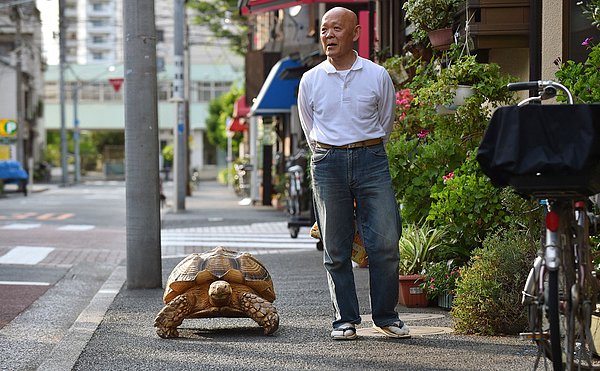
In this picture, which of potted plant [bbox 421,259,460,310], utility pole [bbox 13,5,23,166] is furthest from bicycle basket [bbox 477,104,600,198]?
utility pole [bbox 13,5,23,166]

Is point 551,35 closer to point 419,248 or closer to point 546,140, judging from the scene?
point 419,248

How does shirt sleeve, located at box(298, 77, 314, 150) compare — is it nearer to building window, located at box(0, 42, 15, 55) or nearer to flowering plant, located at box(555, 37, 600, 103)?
flowering plant, located at box(555, 37, 600, 103)

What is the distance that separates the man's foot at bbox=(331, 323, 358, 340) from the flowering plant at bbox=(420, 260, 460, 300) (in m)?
1.51

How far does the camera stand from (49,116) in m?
101

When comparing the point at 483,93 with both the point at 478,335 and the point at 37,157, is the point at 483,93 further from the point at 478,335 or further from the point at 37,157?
the point at 37,157

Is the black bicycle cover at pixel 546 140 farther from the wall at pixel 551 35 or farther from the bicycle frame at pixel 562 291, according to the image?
the wall at pixel 551 35

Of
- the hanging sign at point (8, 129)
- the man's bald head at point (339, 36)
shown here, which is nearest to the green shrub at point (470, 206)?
the man's bald head at point (339, 36)

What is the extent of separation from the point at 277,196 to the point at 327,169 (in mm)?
24218

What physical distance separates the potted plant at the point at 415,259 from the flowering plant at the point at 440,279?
4.5 inches

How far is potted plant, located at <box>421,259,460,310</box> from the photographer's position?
869cm

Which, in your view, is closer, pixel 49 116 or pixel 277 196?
pixel 277 196

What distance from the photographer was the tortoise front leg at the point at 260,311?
7586 mm

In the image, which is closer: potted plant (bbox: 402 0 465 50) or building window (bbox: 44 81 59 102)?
potted plant (bbox: 402 0 465 50)

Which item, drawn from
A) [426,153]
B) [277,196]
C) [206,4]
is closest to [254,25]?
[206,4]
